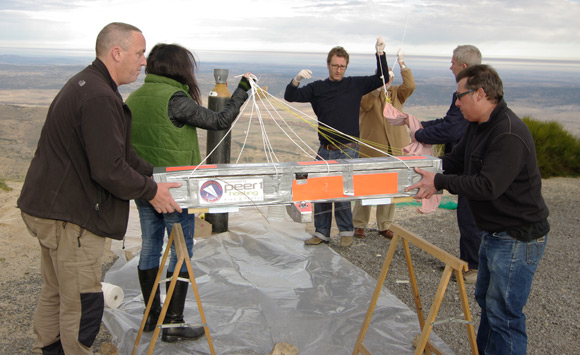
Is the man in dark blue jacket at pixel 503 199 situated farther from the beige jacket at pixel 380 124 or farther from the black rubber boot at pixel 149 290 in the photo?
the beige jacket at pixel 380 124

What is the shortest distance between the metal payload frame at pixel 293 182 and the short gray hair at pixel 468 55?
1.51 metres

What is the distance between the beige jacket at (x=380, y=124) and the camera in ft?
18.1

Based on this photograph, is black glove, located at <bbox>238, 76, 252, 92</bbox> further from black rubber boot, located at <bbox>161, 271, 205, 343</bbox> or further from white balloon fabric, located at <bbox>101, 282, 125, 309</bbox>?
white balloon fabric, located at <bbox>101, 282, 125, 309</bbox>

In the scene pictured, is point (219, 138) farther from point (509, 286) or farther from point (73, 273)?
point (509, 286)

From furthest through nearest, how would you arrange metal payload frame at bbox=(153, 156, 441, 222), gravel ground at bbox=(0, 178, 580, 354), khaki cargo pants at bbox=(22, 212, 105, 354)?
gravel ground at bbox=(0, 178, 580, 354) < metal payload frame at bbox=(153, 156, 441, 222) < khaki cargo pants at bbox=(22, 212, 105, 354)

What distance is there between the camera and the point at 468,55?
4285 millimetres

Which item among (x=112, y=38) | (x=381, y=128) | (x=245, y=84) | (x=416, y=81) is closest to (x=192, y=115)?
(x=245, y=84)

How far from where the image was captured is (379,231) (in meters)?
5.95

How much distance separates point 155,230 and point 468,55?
10.0 feet

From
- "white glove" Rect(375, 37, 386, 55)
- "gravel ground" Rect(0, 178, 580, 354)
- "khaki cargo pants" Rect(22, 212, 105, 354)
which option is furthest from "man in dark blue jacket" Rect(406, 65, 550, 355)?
"white glove" Rect(375, 37, 386, 55)

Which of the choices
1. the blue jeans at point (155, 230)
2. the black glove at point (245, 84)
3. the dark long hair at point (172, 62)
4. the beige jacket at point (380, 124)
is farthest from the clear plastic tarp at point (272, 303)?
the beige jacket at point (380, 124)

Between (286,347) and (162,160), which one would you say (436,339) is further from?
(162,160)

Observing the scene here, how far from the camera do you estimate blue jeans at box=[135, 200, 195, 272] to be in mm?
3207

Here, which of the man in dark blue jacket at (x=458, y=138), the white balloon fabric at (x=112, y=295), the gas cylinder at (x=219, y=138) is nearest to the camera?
the white balloon fabric at (x=112, y=295)
